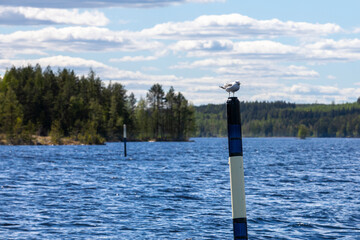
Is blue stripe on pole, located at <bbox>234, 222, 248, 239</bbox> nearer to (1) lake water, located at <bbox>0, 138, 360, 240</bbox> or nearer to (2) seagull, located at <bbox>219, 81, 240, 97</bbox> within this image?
(2) seagull, located at <bbox>219, 81, 240, 97</bbox>

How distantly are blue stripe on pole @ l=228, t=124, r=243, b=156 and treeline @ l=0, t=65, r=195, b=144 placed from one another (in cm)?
12834

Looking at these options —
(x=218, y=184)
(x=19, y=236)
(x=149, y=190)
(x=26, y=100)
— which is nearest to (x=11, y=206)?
(x=19, y=236)

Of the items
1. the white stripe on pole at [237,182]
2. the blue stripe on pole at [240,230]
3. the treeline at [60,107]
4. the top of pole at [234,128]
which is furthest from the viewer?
the treeline at [60,107]

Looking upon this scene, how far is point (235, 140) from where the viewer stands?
10422 mm

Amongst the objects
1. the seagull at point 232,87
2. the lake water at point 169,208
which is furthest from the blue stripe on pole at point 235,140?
the lake water at point 169,208

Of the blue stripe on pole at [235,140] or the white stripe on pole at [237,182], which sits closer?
the white stripe on pole at [237,182]

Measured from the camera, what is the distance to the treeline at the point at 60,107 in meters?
138

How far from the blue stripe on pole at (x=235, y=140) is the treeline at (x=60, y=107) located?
12834 centimetres

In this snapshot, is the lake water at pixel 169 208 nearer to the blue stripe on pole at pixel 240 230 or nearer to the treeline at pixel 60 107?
the blue stripe on pole at pixel 240 230

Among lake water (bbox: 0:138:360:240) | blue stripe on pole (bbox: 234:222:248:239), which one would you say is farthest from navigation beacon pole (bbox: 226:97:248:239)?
lake water (bbox: 0:138:360:240)

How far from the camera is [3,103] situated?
139m

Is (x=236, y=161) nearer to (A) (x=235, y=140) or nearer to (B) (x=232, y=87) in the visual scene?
(A) (x=235, y=140)

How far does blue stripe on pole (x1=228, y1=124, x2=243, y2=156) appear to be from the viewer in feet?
34.0

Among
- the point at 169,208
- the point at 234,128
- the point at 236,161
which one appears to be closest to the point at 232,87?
the point at 234,128
